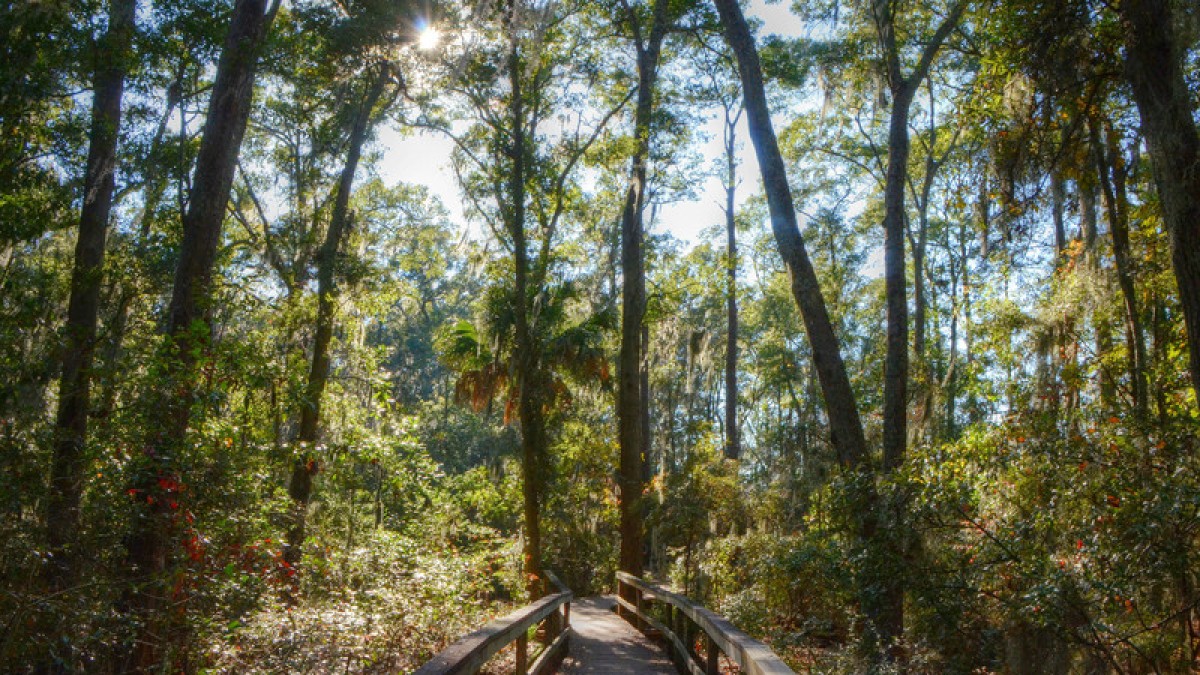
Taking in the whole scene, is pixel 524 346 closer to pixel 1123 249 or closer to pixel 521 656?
pixel 521 656

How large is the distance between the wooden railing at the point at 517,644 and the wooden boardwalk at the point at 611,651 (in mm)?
301

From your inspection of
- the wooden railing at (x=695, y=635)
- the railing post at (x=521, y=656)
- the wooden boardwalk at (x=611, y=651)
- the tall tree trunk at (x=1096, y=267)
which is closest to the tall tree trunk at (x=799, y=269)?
the wooden railing at (x=695, y=635)

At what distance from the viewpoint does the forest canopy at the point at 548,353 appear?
6105 mm

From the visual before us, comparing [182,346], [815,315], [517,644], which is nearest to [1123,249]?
[815,315]

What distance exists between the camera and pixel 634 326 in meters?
16.6

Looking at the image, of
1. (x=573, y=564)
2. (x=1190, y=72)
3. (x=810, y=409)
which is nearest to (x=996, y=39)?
(x=1190, y=72)

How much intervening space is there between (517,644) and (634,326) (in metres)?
11.0

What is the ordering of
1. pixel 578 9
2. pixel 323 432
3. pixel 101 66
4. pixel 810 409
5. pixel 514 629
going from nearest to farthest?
pixel 514 629 < pixel 101 66 < pixel 323 432 < pixel 578 9 < pixel 810 409

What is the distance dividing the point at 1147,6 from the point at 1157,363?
497 centimetres

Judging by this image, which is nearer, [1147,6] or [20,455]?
[1147,6]

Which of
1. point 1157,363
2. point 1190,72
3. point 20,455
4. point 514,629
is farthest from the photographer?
point 1157,363

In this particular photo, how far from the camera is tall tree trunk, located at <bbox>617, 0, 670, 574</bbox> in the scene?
51.0 feet

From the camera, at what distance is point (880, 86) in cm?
1384

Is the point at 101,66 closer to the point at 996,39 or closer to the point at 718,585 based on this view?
the point at 996,39
